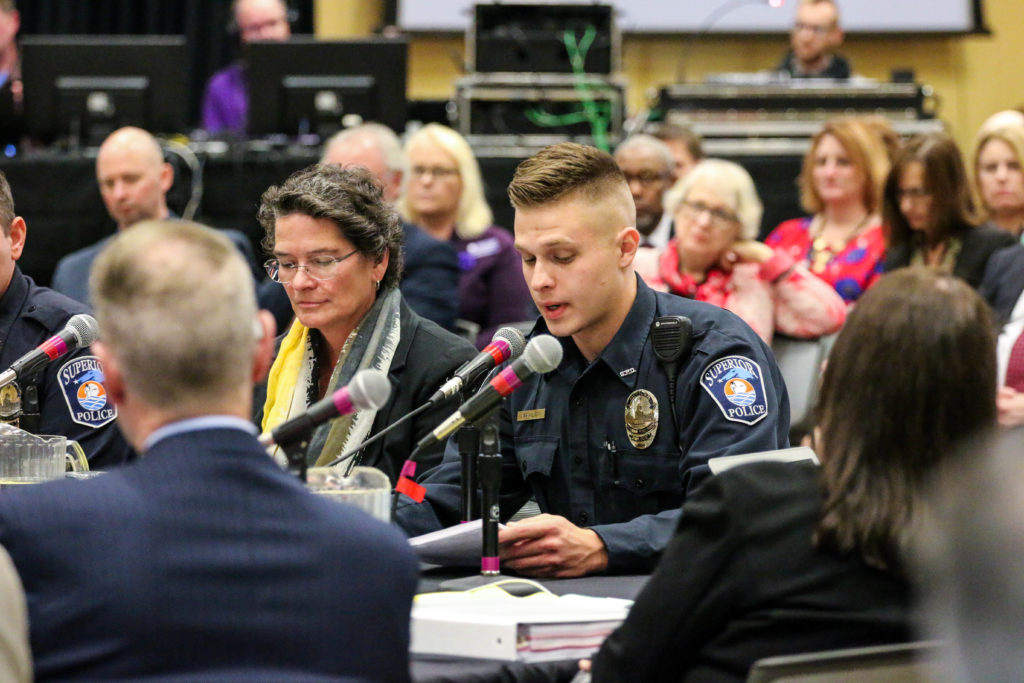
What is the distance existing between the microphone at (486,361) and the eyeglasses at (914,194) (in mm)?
2411

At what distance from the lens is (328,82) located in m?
5.33

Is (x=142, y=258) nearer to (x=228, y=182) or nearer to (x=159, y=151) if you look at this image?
(x=159, y=151)

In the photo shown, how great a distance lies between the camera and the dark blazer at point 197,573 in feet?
4.07

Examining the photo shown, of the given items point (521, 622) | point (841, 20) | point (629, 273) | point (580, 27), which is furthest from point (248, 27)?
point (521, 622)

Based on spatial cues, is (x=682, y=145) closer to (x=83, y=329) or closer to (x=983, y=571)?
(x=83, y=329)

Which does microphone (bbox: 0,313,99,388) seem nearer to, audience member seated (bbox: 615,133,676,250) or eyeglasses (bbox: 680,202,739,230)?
eyeglasses (bbox: 680,202,739,230)

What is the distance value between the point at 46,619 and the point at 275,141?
168 inches

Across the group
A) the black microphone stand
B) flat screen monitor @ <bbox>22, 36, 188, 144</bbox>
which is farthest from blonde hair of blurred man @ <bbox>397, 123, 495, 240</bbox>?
the black microphone stand

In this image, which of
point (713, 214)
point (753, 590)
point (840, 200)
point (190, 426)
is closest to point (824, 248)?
point (840, 200)

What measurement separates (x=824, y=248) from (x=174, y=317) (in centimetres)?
363

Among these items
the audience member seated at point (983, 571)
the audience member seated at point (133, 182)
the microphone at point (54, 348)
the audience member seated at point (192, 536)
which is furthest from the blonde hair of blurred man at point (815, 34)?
the audience member seated at point (983, 571)

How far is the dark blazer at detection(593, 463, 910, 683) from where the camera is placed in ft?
4.79

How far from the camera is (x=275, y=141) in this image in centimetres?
536

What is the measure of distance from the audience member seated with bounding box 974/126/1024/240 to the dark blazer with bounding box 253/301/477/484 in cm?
244
